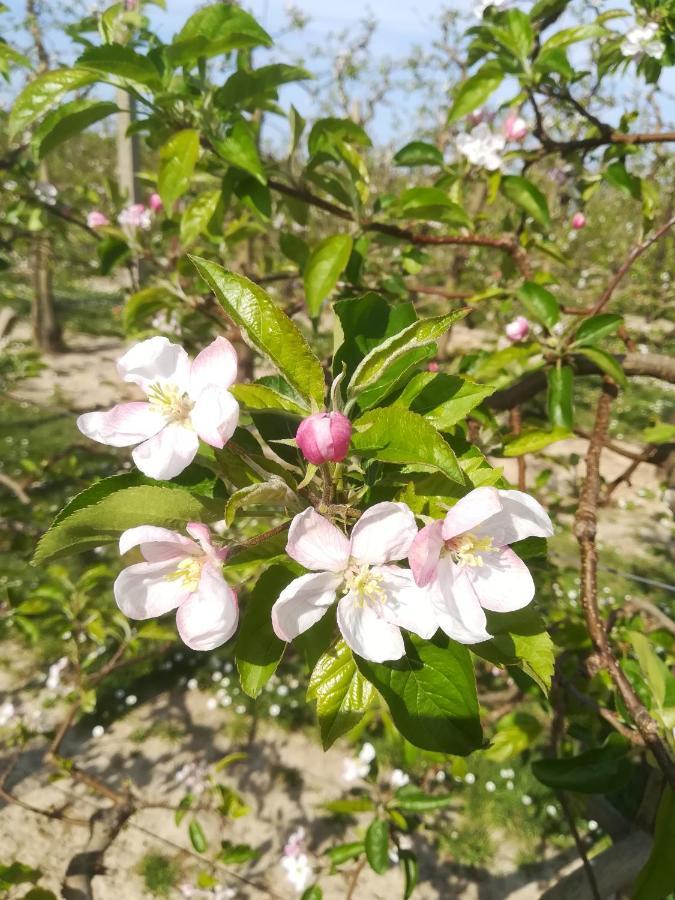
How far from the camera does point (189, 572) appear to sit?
712 millimetres

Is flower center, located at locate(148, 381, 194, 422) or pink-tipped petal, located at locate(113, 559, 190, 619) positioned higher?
flower center, located at locate(148, 381, 194, 422)

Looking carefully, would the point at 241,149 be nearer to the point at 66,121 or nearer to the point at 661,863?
the point at 66,121

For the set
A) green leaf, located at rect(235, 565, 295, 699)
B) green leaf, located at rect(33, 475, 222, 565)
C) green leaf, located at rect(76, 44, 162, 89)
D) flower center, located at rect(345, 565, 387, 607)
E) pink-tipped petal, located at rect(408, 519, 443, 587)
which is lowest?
green leaf, located at rect(235, 565, 295, 699)

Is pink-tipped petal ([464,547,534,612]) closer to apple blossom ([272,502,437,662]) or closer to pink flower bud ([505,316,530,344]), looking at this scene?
apple blossom ([272,502,437,662])

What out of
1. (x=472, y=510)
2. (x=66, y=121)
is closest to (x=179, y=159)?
(x=66, y=121)

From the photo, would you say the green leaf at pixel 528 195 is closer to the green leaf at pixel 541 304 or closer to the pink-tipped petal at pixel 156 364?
the green leaf at pixel 541 304

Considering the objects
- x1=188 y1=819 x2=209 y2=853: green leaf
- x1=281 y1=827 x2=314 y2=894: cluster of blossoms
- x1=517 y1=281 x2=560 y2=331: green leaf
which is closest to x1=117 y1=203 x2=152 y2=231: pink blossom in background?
x1=517 y1=281 x2=560 y2=331: green leaf

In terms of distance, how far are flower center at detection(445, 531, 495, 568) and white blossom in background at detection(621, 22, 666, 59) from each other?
174 centimetres

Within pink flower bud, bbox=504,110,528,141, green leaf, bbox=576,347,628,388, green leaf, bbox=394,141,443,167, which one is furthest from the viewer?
pink flower bud, bbox=504,110,528,141

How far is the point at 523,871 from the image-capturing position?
2.62 m

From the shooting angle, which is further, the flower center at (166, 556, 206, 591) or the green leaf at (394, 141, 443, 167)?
the green leaf at (394, 141, 443, 167)

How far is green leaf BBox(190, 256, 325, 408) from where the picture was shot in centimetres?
69

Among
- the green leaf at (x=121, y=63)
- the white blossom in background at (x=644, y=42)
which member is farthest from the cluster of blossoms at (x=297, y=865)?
the white blossom in background at (x=644, y=42)

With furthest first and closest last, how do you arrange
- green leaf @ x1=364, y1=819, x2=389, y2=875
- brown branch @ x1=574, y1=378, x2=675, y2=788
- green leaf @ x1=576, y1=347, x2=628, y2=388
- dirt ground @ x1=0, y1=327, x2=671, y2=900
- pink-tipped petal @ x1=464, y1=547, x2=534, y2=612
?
dirt ground @ x1=0, y1=327, x2=671, y2=900
green leaf @ x1=364, y1=819, x2=389, y2=875
green leaf @ x1=576, y1=347, x2=628, y2=388
brown branch @ x1=574, y1=378, x2=675, y2=788
pink-tipped petal @ x1=464, y1=547, x2=534, y2=612
